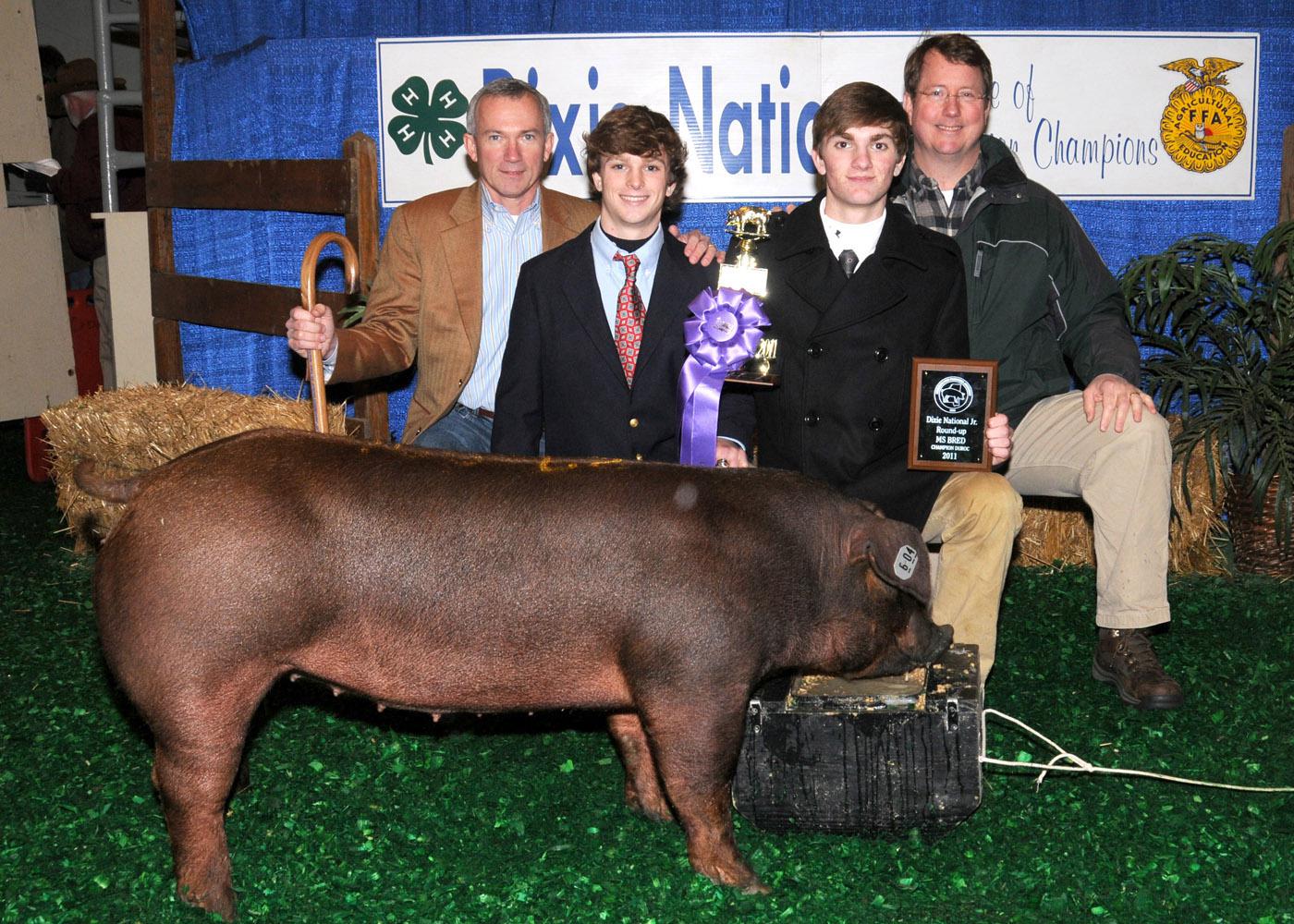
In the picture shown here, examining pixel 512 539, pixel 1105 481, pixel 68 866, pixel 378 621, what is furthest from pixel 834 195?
pixel 68 866

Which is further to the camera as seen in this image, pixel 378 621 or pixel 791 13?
pixel 791 13

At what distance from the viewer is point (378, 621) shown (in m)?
2.96

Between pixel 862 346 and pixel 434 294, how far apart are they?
5.74ft

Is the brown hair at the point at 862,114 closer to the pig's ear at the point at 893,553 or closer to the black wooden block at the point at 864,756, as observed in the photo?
the pig's ear at the point at 893,553

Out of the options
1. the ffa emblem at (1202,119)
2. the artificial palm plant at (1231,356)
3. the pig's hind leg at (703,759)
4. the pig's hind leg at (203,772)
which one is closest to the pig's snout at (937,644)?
the pig's hind leg at (703,759)

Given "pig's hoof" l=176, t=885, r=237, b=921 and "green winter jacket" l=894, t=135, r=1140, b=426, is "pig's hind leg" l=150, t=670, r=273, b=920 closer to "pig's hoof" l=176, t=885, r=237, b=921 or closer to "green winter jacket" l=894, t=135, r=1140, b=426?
"pig's hoof" l=176, t=885, r=237, b=921

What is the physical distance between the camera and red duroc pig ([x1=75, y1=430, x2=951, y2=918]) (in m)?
2.86

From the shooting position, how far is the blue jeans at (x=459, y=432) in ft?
15.6

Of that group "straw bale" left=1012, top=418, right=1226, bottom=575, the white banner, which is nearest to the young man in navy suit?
the white banner

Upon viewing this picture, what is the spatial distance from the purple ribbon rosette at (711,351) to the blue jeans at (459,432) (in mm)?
1133

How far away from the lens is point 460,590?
2.97 meters

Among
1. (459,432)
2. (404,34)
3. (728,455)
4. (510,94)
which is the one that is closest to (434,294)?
(459,432)

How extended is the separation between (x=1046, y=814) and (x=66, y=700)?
3508 mm

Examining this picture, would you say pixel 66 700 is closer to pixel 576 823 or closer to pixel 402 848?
pixel 402 848
